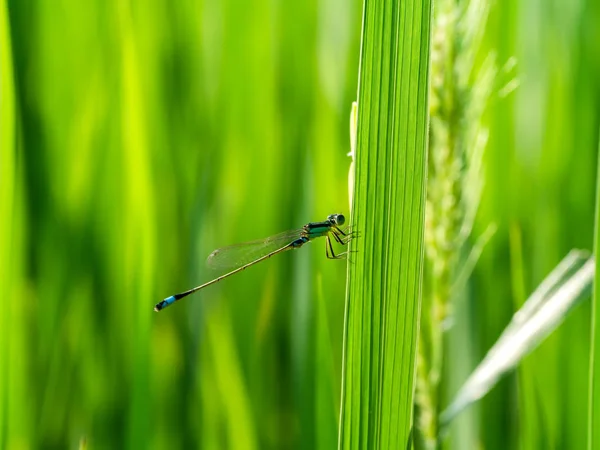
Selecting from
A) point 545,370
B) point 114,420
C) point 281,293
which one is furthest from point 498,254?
point 114,420

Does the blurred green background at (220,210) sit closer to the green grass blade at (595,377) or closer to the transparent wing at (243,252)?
the transparent wing at (243,252)

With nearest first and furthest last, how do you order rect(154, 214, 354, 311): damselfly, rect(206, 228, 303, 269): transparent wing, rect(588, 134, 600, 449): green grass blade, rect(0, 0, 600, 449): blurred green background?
rect(588, 134, 600, 449): green grass blade → rect(0, 0, 600, 449): blurred green background → rect(154, 214, 354, 311): damselfly → rect(206, 228, 303, 269): transparent wing

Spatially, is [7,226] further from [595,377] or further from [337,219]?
[595,377]

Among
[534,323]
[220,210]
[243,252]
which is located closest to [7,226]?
[243,252]

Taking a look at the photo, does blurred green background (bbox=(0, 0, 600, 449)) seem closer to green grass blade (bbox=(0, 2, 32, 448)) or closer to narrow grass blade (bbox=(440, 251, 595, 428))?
green grass blade (bbox=(0, 2, 32, 448))

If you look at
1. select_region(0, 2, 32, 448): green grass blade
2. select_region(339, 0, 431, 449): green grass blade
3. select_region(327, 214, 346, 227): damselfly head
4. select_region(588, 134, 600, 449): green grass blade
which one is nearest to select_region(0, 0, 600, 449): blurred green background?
select_region(0, 2, 32, 448): green grass blade

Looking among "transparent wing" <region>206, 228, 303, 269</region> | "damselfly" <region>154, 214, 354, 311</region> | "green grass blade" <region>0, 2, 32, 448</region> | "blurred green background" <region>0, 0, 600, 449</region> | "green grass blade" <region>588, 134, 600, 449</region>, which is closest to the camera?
"green grass blade" <region>588, 134, 600, 449</region>

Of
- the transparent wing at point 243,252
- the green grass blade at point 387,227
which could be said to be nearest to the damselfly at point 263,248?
the transparent wing at point 243,252
